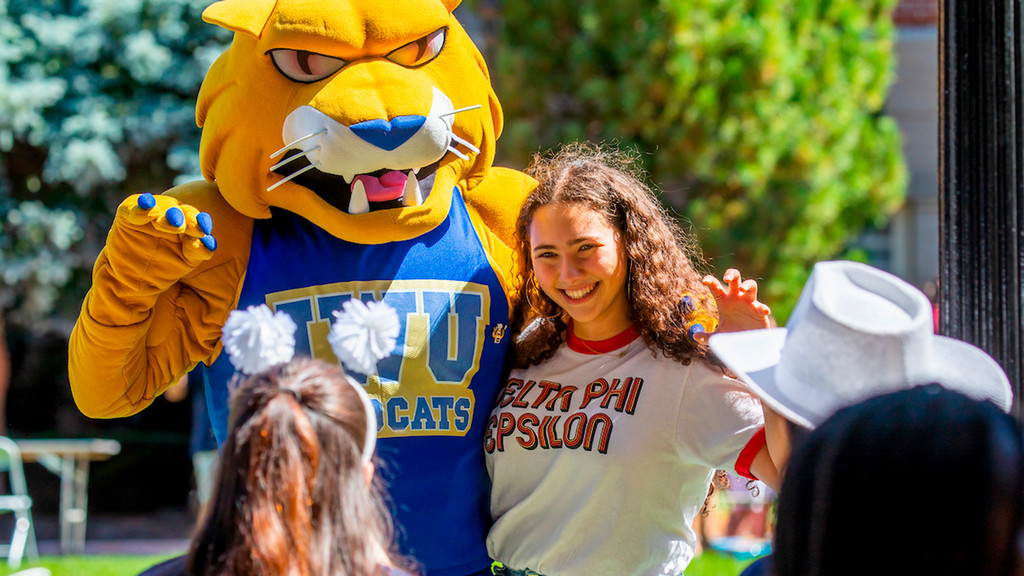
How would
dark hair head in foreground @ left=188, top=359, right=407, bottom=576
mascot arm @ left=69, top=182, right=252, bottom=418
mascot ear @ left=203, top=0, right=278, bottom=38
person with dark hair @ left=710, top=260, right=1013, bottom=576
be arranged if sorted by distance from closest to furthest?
dark hair head in foreground @ left=188, top=359, right=407, bottom=576
person with dark hair @ left=710, top=260, right=1013, bottom=576
mascot arm @ left=69, top=182, right=252, bottom=418
mascot ear @ left=203, top=0, right=278, bottom=38

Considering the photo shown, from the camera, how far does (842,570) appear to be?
1.21m

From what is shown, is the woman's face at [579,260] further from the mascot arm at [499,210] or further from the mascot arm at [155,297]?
the mascot arm at [155,297]

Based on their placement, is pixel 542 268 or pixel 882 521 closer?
pixel 882 521

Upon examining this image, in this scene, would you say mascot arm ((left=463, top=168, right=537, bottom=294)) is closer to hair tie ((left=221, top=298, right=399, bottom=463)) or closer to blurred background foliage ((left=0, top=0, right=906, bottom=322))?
hair tie ((left=221, top=298, right=399, bottom=463))

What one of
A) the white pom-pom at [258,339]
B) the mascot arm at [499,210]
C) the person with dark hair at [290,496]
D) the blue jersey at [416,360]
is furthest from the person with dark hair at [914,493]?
the mascot arm at [499,210]

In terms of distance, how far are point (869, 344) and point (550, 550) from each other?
1037mm

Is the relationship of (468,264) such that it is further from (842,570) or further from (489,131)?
(842,570)

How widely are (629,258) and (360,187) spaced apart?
27.5 inches

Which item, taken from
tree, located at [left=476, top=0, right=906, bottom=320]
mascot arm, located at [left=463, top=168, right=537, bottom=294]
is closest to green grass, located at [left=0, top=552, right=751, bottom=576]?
tree, located at [left=476, top=0, right=906, bottom=320]

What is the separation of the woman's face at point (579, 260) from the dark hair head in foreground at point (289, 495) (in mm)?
1015

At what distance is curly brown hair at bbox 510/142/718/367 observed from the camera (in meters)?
2.46

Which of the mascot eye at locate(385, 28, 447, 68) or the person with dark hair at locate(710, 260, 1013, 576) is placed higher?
the mascot eye at locate(385, 28, 447, 68)

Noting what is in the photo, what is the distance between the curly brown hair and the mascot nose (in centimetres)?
37

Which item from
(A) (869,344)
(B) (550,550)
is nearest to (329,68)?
(B) (550,550)
